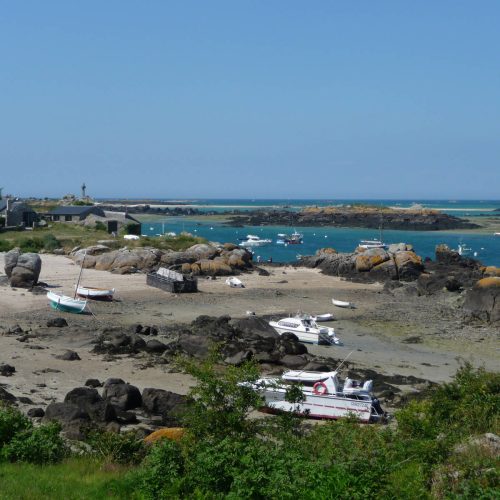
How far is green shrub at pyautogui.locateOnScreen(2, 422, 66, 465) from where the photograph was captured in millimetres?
12750

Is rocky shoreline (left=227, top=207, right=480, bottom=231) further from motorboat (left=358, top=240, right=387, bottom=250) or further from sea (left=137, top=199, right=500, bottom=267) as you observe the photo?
motorboat (left=358, top=240, right=387, bottom=250)

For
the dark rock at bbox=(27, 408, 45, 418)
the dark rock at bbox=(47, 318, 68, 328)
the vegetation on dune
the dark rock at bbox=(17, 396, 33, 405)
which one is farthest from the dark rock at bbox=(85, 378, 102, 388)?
the dark rock at bbox=(47, 318, 68, 328)

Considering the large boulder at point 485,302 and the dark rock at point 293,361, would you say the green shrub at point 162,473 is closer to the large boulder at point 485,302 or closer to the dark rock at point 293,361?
the dark rock at point 293,361

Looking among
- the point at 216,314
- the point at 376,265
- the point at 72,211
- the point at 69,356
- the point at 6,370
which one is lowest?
the point at 216,314

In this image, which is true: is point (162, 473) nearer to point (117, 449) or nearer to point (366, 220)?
point (117, 449)

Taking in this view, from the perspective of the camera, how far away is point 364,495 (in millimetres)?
9945

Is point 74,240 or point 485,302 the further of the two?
point 74,240

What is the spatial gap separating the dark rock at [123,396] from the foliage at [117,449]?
6059mm

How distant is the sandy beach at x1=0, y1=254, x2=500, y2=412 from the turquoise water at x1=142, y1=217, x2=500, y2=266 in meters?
31.3

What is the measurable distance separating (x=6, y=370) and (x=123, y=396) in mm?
5612

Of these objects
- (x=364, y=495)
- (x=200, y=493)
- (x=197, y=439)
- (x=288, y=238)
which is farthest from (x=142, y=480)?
(x=288, y=238)

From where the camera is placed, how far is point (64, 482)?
11.4 meters

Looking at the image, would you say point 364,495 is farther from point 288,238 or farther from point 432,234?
point 432,234

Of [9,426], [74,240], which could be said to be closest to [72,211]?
[74,240]
